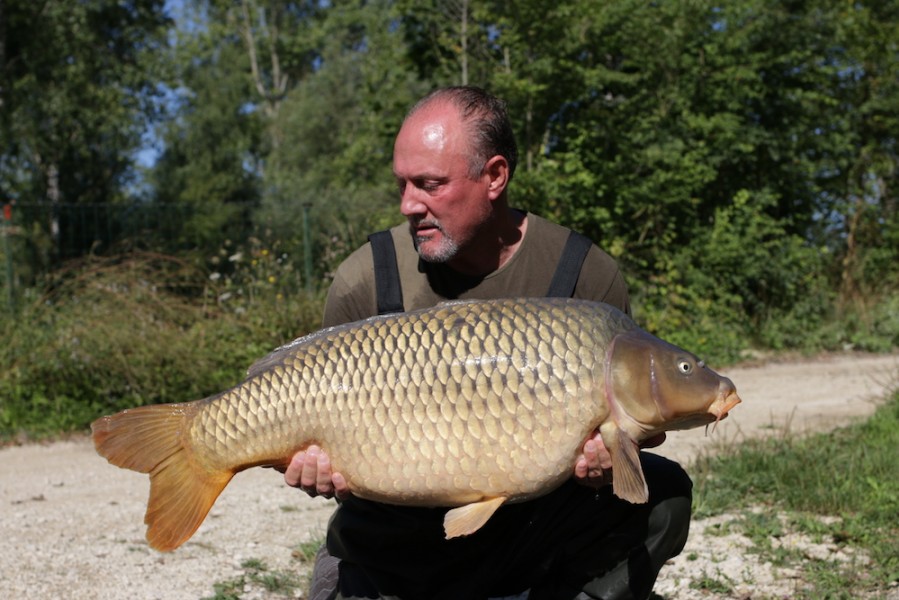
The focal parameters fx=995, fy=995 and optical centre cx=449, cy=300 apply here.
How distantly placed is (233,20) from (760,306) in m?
27.3

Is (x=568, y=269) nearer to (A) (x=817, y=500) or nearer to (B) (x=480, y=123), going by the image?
(B) (x=480, y=123)

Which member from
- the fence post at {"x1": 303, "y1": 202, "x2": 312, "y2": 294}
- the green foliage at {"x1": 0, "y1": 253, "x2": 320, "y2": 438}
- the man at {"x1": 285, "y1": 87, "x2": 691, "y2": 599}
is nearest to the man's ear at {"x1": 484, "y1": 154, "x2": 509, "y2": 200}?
the man at {"x1": 285, "y1": 87, "x2": 691, "y2": 599}

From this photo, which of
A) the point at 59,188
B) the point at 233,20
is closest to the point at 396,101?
the point at 59,188

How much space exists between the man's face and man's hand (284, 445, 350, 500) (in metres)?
0.56

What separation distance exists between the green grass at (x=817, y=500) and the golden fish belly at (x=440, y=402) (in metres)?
1.31

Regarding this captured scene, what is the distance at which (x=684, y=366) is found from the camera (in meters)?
2.02

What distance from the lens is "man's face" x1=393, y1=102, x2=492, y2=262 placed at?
238cm

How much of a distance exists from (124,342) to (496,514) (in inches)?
172

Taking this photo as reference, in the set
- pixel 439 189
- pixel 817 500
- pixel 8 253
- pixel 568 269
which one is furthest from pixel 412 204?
pixel 8 253

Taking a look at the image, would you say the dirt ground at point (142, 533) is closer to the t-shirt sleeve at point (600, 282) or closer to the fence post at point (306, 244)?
the t-shirt sleeve at point (600, 282)

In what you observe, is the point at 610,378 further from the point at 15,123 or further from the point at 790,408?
the point at 15,123

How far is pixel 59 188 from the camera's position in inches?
706

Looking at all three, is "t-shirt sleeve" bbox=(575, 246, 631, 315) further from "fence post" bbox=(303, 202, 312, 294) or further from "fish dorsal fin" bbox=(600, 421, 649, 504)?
"fence post" bbox=(303, 202, 312, 294)

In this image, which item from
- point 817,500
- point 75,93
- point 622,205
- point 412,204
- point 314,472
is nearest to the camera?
point 314,472
